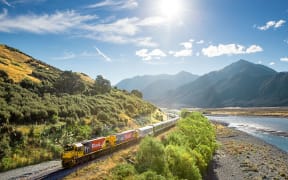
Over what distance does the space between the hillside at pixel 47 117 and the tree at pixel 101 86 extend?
120 inches

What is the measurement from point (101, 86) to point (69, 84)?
14.8 metres

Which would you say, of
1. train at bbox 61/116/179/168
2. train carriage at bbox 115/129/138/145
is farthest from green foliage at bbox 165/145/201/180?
train carriage at bbox 115/129/138/145

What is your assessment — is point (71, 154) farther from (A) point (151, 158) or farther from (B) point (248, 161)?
(B) point (248, 161)

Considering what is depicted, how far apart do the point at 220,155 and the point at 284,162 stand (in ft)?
41.4

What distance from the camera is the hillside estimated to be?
33.7 m

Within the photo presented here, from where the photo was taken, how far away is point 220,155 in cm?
6044

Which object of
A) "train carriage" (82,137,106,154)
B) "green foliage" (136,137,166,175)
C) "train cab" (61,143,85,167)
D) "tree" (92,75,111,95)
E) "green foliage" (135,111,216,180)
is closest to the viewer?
"green foliage" (135,111,216,180)

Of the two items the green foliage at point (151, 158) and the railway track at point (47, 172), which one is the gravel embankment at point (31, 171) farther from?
the green foliage at point (151, 158)

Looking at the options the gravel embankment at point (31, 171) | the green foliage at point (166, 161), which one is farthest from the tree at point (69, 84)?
the green foliage at point (166, 161)

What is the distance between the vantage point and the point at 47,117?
43969mm

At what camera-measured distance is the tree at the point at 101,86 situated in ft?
257

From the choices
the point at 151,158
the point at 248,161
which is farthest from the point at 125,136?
the point at 248,161

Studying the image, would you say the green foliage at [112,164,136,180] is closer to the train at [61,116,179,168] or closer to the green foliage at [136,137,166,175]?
the green foliage at [136,137,166,175]

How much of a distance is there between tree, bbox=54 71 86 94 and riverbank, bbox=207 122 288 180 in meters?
36.7
